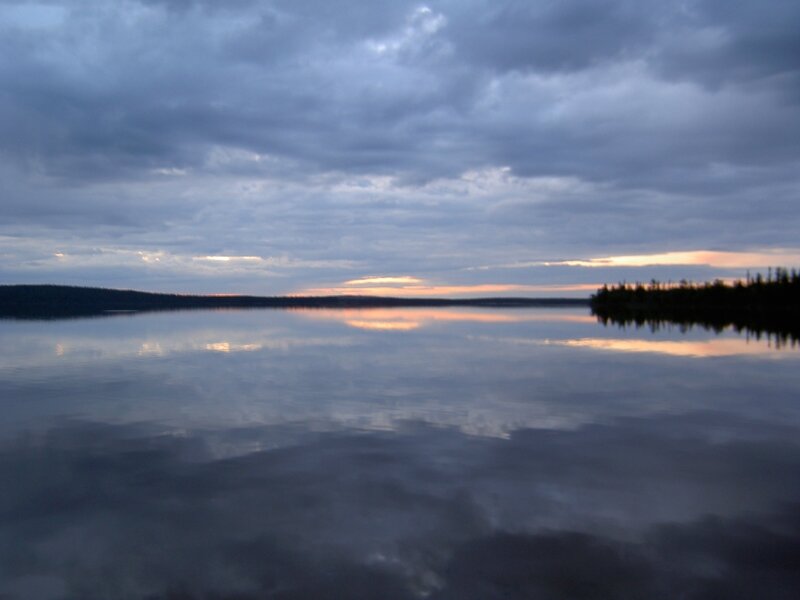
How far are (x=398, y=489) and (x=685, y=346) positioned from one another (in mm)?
32821

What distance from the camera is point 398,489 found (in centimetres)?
996

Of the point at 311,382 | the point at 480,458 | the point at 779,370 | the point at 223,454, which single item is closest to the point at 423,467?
the point at 480,458

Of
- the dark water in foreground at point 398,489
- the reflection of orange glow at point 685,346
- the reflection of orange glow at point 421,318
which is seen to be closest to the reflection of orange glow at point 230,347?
the dark water in foreground at point 398,489

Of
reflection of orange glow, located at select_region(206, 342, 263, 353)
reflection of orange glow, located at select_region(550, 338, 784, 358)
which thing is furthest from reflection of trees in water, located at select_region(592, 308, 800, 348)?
reflection of orange glow, located at select_region(206, 342, 263, 353)

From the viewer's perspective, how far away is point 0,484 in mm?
10070

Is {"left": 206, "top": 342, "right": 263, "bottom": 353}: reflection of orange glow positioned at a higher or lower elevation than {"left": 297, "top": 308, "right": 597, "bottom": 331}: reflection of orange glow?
higher

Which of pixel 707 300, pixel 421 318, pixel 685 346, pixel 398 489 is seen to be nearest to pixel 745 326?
pixel 685 346

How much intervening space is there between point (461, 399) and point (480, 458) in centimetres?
645

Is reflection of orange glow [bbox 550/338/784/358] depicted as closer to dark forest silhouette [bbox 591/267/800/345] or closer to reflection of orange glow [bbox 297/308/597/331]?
reflection of orange glow [bbox 297/308/597/331]

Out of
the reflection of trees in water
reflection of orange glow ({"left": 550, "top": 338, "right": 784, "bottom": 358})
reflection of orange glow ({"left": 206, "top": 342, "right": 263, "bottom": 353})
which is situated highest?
reflection of orange glow ({"left": 206, "top": 342, "right": 263, "bottom": 353})

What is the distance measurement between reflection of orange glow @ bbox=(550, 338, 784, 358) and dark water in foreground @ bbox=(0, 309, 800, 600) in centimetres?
1268

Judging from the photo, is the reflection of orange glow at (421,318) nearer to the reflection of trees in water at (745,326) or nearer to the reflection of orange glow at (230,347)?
the reflection of trees in water at (745,326)

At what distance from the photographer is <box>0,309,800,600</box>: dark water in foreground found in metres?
6.96

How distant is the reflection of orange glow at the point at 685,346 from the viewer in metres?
33.9
